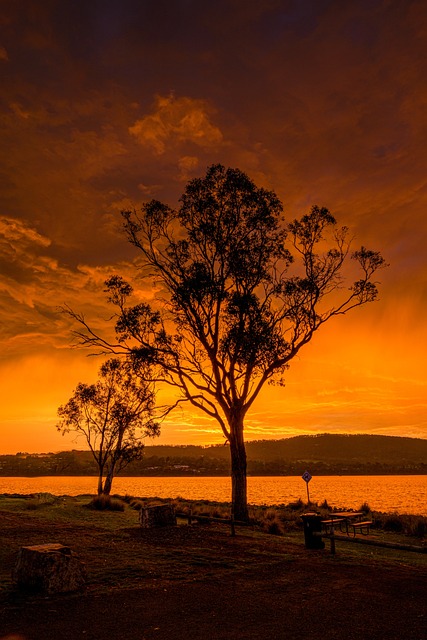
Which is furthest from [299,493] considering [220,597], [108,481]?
[220,597]

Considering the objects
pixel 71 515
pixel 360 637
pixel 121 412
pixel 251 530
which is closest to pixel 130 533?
pixel 251 530

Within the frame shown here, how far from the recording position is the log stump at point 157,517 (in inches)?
739

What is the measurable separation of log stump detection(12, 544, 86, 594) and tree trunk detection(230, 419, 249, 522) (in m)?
14.3

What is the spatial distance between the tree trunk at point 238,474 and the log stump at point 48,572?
1433cm

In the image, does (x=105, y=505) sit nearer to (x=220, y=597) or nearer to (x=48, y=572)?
(x=48, y=572)

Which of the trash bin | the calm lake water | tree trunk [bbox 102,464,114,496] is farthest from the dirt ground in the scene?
the calm lake water

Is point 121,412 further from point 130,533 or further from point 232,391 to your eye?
point 130,533

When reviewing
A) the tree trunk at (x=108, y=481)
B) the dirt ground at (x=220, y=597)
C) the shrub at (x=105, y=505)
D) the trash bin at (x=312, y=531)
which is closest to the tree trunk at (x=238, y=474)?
the trash bin at (x=312, y=531)

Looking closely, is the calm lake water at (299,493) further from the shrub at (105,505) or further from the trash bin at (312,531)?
the trash bin at (312,531)

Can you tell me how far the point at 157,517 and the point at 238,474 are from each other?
250 inches

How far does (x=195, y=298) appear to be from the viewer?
90.4 ft

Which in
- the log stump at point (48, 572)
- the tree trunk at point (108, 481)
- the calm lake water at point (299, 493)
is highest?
the tree trunk at point (108, 481)

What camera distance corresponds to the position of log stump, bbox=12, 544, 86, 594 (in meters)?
9.69

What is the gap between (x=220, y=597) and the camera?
957cm
